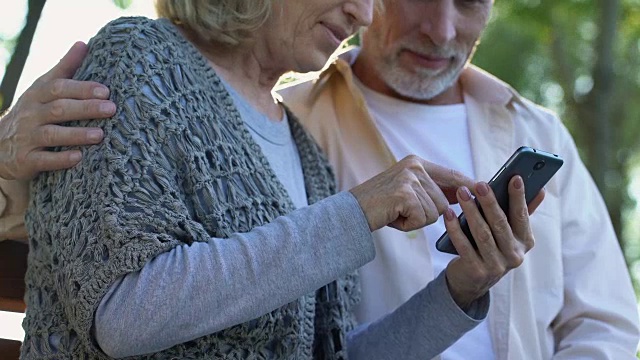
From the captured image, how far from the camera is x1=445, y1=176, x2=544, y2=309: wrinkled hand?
201cm

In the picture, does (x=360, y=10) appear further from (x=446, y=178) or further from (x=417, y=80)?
(x=417, y=80)

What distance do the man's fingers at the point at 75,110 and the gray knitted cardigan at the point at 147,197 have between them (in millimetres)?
19

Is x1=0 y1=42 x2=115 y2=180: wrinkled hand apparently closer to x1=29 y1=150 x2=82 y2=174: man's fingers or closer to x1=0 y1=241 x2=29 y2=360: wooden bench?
x1=29 y1=150 x2=82 y2=174: man's fingers

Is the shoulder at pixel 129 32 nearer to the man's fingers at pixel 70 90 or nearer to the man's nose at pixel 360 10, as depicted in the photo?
the man's fingers at pixel 70 90

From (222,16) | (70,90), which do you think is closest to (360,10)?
(222,16)

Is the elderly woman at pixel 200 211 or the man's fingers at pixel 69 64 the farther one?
the man's fingers at pixel 69 64

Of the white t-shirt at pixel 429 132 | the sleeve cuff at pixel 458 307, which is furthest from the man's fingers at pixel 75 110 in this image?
the white t-shirt at pixel 429 132

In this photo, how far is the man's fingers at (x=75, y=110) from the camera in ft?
6.01

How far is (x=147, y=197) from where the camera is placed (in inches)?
69.7

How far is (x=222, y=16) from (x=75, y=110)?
43 cm

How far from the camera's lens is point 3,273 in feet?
7.72

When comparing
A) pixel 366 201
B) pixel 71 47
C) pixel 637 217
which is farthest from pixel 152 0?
pixel 637 217

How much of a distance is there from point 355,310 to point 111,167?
1.07 meters

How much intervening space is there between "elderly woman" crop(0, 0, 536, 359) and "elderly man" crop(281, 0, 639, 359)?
453 millimetres
